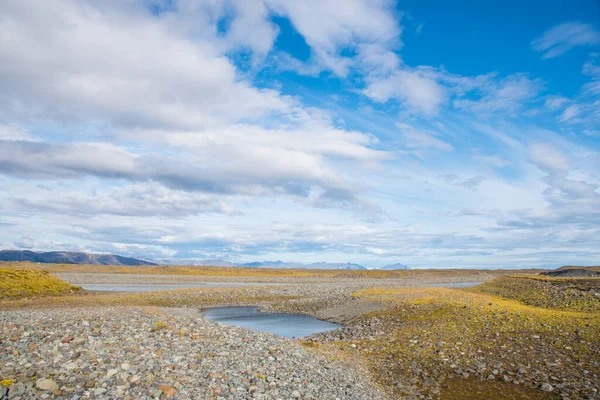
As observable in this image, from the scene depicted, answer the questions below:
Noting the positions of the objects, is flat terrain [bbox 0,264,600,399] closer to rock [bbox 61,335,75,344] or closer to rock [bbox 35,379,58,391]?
rock [bbox 35,379,58,391]

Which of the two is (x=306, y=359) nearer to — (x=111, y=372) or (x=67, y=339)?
(x=111, y=372)

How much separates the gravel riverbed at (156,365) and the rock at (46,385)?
1.2 inches

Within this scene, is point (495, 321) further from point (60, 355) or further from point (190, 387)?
point (60, 355)

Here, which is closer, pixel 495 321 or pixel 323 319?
pixel 495 321

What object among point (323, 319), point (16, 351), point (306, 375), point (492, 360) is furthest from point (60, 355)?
point (323, 319)

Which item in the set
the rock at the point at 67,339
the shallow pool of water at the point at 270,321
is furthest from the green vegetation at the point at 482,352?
the rock at the point at 67,339

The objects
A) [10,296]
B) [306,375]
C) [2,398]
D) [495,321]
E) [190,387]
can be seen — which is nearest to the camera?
[2,398]

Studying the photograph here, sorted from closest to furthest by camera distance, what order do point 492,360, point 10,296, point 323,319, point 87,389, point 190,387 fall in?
point 87,389, point 190,387, point 492,360, point 323,319, point 10,296

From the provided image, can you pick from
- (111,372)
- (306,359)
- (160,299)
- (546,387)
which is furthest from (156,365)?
(160,299)

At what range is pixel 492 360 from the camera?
762 inches

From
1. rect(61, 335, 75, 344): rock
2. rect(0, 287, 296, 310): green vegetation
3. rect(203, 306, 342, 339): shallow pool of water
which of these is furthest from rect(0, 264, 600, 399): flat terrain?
rect(0, 287, 296, 310): green vegetation

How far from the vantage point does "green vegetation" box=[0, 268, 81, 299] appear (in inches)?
1932

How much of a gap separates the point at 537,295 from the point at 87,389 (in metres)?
44.3

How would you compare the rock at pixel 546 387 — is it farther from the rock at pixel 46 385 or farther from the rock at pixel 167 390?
the rock at pixel 46 385
